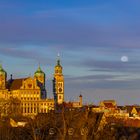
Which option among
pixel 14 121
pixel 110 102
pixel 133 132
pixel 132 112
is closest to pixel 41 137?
pixel 133 132

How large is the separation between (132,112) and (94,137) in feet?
398

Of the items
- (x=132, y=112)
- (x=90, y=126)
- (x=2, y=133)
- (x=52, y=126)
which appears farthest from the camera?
(x=132, y=112)

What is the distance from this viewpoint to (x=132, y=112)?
17200cm

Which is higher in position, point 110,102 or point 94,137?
point 110,102

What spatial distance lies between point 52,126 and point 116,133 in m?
6.79

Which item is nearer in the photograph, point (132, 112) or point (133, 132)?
point (133, 132)

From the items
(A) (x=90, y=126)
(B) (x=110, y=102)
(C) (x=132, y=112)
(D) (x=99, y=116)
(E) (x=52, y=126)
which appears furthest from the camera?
(B) (x=110, y=102)

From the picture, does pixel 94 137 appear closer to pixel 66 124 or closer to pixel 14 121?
pixel 66 124

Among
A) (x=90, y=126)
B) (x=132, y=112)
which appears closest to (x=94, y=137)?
(x=90, y=126)

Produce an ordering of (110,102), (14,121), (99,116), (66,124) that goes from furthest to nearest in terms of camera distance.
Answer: (110,102)
(14,121)
(99,116)
(66,124)

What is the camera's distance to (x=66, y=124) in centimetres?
4853

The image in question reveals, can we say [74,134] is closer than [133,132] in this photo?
Yes

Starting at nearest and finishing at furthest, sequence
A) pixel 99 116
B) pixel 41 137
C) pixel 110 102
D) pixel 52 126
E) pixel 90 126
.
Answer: pixel 90 126
pixel 41 137
pixel 52 126
pixel 99 116
pixel 110 102

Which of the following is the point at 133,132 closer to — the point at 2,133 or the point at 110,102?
the point at 2,133
